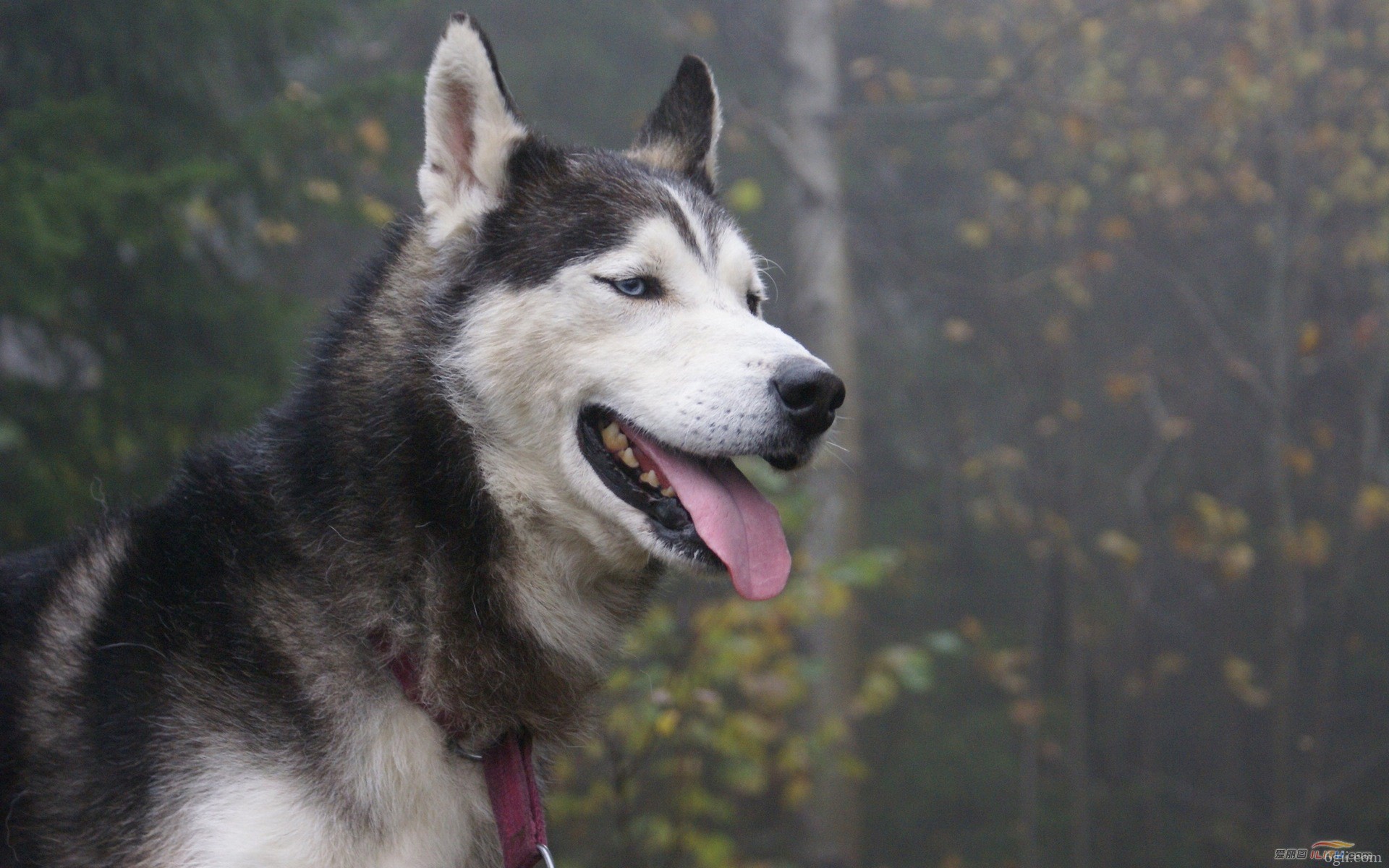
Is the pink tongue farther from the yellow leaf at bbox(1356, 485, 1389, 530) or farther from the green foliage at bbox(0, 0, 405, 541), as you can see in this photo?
the yellow leaf at bbox(1356, 485, 1389, 530)

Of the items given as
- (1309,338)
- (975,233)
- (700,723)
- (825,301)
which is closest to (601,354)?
(700,723)

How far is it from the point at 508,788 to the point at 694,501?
0.79 meters

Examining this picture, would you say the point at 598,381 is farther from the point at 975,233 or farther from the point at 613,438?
the point at 975,233

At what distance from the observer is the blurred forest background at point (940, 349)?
6801mm

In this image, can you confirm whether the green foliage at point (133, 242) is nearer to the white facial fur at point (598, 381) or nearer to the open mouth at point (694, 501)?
the white facial fur at point (598, 381)

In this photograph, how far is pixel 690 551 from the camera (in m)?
2.56

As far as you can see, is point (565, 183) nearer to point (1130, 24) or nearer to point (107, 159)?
point (107, 159)

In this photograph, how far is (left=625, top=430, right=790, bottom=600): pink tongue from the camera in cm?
256

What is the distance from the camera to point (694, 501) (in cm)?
262

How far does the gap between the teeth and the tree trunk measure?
24.2ft

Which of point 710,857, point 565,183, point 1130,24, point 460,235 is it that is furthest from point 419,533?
point 1130,24

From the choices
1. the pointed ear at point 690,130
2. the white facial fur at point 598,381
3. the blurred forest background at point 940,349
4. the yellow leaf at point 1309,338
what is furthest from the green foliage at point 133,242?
the yellow leaf at point 1309,338

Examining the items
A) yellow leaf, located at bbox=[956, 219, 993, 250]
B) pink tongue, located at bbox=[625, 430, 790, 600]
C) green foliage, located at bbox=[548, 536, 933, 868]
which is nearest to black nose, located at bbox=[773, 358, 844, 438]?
pink tongue, located at bbox=[625, 430, 790, 600]

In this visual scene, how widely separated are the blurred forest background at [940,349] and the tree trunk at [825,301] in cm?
4
